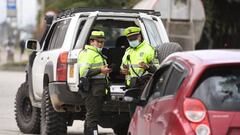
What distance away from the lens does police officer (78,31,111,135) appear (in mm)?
10273

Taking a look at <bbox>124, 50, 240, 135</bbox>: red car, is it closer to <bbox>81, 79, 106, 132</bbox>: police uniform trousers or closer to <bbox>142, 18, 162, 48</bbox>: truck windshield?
<bbox>81, 79, 106, 132</bbox>: police uniform trousers

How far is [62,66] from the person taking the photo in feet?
35.7

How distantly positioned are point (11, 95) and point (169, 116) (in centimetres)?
1655

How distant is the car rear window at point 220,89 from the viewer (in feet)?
19.7

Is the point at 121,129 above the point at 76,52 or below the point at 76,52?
below

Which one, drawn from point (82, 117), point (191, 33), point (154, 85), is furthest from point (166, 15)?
point (154, 85)

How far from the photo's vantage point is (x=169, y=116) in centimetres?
624

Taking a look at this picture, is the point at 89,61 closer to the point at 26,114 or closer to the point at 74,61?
the point at 74,61

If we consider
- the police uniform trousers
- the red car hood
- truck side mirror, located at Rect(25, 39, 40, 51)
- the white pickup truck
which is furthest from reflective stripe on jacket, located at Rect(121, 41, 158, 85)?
the red car hood

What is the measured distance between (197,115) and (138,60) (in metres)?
4.35

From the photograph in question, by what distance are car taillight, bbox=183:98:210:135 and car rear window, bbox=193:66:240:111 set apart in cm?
7

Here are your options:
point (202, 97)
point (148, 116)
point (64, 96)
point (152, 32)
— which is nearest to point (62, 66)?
point (64, 96)

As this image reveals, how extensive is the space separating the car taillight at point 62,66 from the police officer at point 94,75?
49 centimetres

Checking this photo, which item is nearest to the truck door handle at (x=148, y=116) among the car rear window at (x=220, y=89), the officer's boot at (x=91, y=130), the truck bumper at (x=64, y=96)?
the car rear window at (x=220, y=89)
